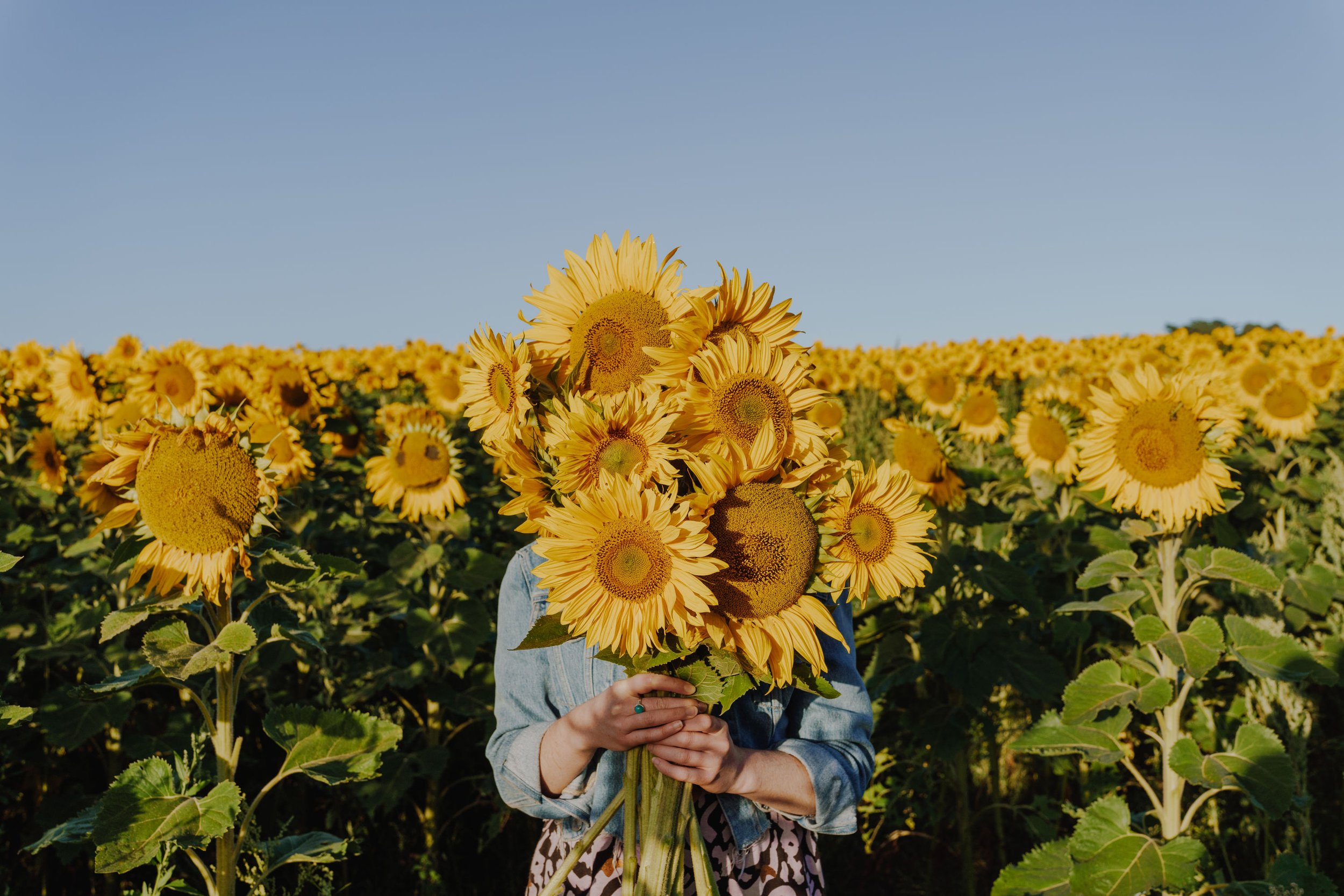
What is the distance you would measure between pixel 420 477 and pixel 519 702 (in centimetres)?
233

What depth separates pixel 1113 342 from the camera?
16.2 meters

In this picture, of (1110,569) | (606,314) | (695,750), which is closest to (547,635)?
(695,750)

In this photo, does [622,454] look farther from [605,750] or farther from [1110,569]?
[1110,569]

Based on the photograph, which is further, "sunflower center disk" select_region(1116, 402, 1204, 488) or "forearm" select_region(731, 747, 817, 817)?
"sunflower center disk" select_region(1116, 402, 1204, 488)

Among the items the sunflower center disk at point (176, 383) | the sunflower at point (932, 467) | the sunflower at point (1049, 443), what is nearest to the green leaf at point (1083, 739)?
the sunflower at point (932, 467)

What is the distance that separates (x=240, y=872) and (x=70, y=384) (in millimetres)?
3692

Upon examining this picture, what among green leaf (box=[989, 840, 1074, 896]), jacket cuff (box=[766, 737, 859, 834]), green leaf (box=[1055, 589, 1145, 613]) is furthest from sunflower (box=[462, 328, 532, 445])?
green leaf (box=[989, 840, 1074, 896])

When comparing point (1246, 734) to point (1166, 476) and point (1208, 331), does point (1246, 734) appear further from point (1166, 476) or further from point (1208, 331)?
point (1208, 331)

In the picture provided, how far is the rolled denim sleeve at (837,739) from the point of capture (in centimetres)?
176

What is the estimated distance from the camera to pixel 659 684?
4.62 ft

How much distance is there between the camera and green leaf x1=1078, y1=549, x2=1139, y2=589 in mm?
3014

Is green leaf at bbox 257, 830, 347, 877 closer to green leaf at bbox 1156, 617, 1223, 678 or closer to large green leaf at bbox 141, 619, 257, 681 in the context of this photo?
large green leaf at bbox 141, 619, 257, 681

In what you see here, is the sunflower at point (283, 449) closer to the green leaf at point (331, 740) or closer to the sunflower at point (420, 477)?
the sunflower at point (420, 477)

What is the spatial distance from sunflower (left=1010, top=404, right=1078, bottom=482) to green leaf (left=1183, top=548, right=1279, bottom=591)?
178cm
